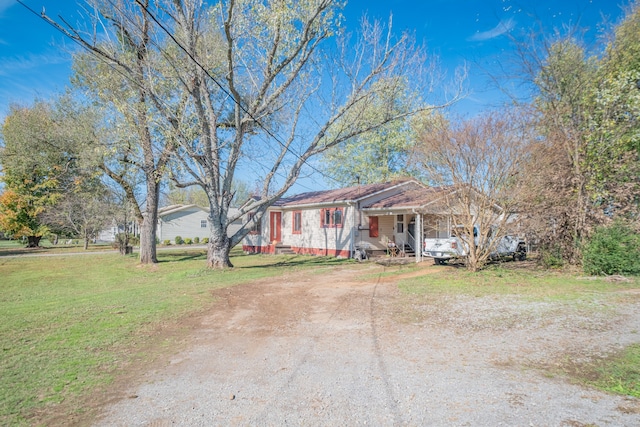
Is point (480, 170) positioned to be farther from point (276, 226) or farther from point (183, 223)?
point (183, 223)

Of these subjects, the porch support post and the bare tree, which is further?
the porch support post

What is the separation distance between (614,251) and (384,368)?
966cm

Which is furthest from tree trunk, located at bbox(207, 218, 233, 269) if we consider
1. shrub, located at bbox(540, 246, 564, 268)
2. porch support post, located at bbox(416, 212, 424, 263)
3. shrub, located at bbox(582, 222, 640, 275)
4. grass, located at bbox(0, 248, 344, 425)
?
shrub, located at bbox(582, 222, 640, 275)

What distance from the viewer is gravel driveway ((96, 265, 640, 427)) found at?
309 centimetres

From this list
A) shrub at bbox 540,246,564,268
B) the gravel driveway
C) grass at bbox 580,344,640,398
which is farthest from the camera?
shrub at bbox 540,246,564,268

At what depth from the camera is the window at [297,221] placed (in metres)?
20.8

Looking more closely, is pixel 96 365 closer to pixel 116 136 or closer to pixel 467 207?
pixel 467 207

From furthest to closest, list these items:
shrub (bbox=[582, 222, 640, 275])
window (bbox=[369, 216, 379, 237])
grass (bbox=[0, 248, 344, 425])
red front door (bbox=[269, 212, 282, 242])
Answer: red front door (bbox=[269, 212, 282, 242])
window (bbox=[369, 216, 379, 237])
shrub (bbox=[582, 222, 640, 275])
grass (bbox=[0, 248, 344, 425])

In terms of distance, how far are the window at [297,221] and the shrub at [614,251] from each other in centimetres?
1369

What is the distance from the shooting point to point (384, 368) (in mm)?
4117

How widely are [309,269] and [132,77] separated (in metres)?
9.25

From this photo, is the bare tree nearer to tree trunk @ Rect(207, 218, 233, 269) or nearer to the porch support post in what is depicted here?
the porch support post

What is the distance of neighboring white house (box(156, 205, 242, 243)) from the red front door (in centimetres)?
1356

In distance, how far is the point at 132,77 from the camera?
12094 millimetres
